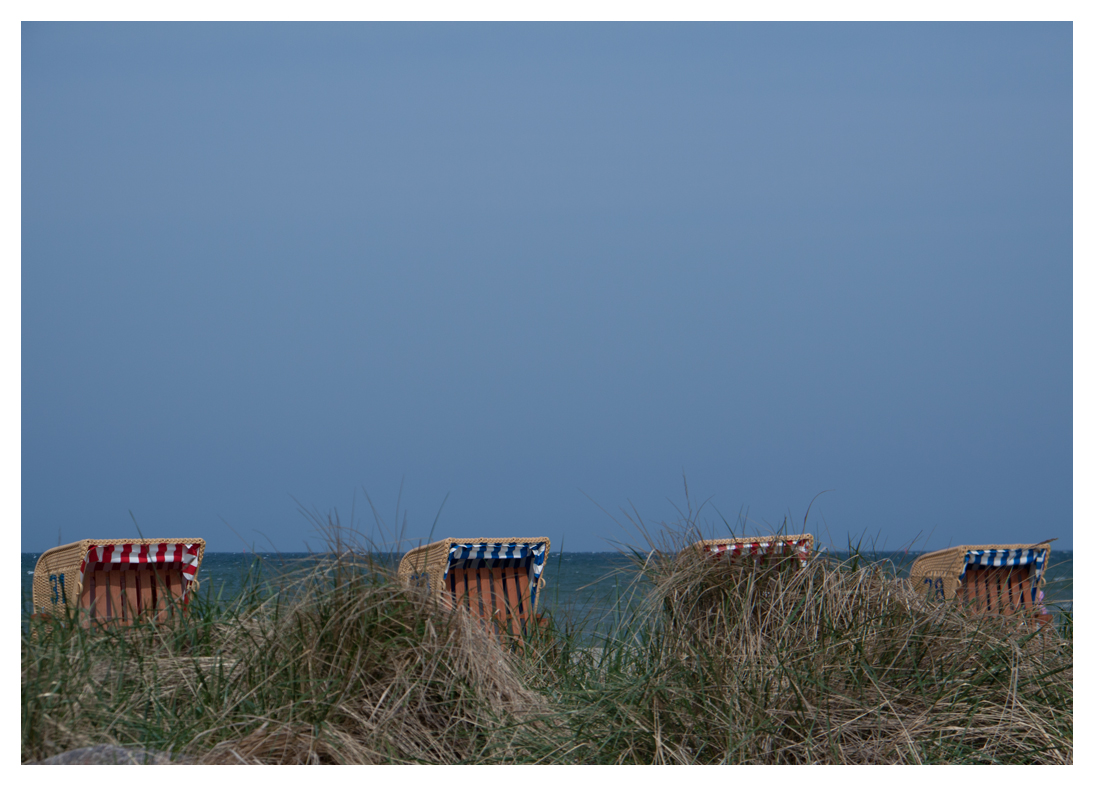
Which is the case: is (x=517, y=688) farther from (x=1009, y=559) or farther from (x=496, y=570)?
(x=1009, y=559)

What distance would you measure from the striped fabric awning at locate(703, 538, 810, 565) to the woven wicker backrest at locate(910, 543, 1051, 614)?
1.11 m

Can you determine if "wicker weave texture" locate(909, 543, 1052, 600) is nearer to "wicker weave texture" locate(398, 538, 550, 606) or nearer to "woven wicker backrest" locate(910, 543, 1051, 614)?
"woven wicker backrest" locate(910, 543, 1051, 614)

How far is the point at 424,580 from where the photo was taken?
136 inches

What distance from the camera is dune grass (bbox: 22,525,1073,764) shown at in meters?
2.88

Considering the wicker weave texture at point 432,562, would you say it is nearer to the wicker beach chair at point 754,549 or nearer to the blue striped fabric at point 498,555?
the blue striped fabric at point 498,555

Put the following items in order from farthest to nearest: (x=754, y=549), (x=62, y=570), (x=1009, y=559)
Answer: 1. (x=1009, y=559)
2. (x=62, y=570)
3. (x=754, y=549)

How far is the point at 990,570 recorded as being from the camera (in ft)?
16.5

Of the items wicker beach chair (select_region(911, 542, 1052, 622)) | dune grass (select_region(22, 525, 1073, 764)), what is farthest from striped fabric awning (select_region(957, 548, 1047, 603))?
dune grass (select_region(22, 525, 1073, 764))

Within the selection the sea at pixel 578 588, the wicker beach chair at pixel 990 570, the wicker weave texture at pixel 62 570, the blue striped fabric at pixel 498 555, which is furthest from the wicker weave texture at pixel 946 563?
the wicker weave texture at pixel 62 570

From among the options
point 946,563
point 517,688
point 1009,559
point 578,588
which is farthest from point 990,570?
point 517,688

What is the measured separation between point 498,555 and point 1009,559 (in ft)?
9.27

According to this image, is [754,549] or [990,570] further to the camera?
[990,570]
